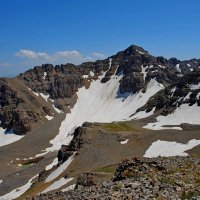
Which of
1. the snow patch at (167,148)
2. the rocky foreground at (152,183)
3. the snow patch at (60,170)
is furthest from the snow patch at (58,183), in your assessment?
the rocky foreground at (152,183)

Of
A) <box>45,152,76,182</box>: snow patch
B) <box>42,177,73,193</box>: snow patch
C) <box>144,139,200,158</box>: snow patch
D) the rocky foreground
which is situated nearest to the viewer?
the rocky foreground

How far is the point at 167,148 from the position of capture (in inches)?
4281

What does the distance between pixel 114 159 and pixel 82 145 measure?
14.8 m

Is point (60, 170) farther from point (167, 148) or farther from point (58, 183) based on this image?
point (167, 148)

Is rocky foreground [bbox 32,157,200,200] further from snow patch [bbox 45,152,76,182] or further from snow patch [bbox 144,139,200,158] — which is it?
snow patch [bbox 144,139,200,158]

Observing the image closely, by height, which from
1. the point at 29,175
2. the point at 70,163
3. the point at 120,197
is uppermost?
the point at 120,197

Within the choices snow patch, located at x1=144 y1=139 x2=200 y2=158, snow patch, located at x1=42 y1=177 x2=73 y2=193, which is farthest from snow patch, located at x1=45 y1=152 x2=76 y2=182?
snow patch, located at x1=144 y1=139 x2=200 y2=158

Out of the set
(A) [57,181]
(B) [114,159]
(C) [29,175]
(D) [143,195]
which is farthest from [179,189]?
(C) [29,175]

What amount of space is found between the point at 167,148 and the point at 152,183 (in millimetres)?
82069

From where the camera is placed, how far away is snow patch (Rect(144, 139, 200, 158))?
10369cm

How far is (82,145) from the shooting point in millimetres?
114125

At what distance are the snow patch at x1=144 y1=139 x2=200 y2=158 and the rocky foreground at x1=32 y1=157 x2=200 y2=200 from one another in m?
65.8

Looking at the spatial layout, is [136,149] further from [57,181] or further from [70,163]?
[57,181]

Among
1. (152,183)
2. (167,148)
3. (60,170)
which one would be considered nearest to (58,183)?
(60,170)
